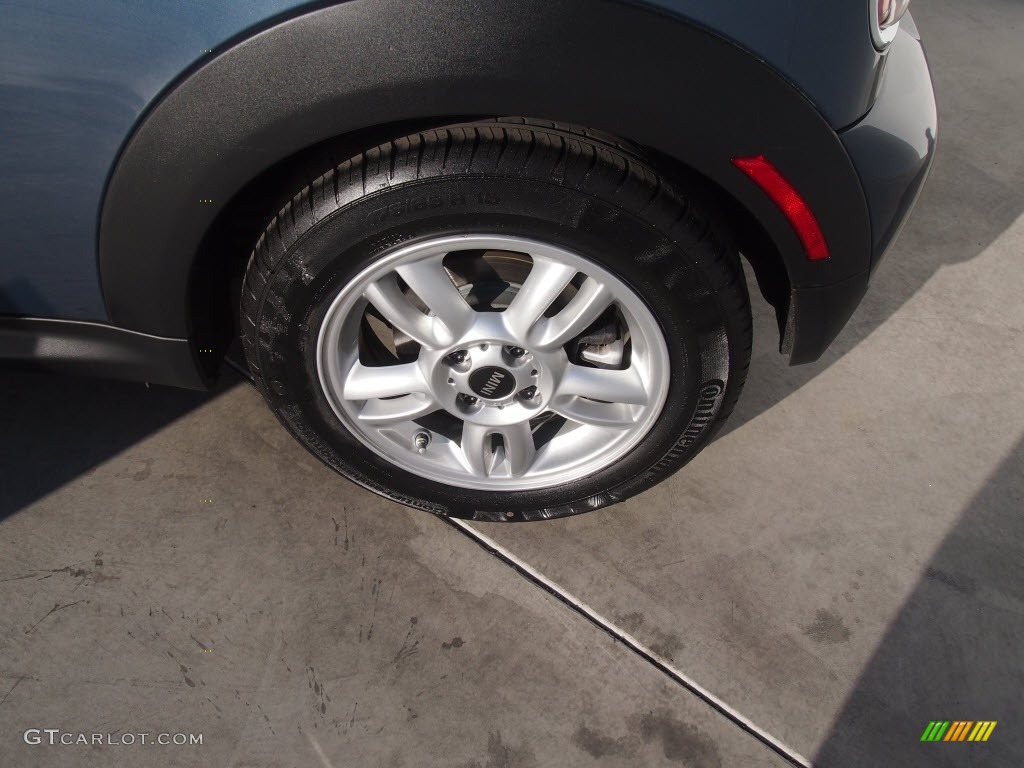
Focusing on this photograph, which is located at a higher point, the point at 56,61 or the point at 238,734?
the point at 56,61

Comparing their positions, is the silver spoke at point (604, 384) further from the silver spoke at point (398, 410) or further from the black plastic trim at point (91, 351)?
the black plastic trim at point (91, 351)

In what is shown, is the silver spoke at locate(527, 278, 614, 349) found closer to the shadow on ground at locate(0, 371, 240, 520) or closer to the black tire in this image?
the black tire

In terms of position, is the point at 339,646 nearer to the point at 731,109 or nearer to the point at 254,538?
the point at 254,538

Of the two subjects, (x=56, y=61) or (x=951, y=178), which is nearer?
(x=56, y=61)

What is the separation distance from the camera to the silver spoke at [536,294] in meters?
1.45

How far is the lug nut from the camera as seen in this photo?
177cm

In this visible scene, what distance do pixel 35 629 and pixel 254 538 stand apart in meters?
0.44

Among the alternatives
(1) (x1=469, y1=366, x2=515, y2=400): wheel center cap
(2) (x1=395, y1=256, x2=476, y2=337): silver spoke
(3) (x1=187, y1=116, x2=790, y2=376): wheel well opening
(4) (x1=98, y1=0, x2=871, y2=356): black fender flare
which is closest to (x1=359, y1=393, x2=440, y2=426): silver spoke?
(1) (x1=469, y1=366, x2=515, y2=400): wheel center cap

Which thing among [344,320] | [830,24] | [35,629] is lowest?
[35,629]

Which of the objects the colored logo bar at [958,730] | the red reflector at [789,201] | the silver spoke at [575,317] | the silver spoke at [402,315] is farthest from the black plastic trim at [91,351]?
the colored logo bar at [958,730]

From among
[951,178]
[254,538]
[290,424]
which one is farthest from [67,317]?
[951,178]

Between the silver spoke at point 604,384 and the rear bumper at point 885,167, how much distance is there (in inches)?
12.4

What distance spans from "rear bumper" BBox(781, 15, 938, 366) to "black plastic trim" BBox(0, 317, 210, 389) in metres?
1.20

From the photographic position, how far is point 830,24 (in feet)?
4.01
